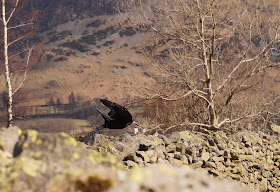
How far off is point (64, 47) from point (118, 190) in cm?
7235

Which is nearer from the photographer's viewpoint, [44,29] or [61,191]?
[61,191]

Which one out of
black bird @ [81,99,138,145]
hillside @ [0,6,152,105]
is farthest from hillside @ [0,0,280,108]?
black bird @ [81,99,138,145]

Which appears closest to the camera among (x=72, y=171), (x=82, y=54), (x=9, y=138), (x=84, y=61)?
(x=72, y=171)

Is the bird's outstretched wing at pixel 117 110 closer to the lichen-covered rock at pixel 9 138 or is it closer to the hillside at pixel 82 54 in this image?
the lichen-covered rock at pixel 9 138

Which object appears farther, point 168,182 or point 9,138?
point 9,138

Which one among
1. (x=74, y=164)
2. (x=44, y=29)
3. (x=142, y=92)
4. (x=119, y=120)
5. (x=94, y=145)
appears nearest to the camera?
(x=74, y=164)

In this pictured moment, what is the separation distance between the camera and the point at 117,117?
19.7 feet

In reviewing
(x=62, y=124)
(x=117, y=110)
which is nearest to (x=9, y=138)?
(x=117, y=110)

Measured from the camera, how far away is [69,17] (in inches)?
3204

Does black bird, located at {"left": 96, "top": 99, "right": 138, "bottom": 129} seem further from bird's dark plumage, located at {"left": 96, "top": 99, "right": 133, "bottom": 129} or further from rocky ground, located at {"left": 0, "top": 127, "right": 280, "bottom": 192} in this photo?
rocky ground, located at {"left": 0, "top": 127, "right": 280, "bottom": 192}

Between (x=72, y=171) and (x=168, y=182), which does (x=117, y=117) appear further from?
(x=168, y=182)

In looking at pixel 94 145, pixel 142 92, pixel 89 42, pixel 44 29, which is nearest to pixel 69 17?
pixel 44 29

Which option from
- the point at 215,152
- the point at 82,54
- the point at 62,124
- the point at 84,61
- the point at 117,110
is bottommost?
the point at 62,124

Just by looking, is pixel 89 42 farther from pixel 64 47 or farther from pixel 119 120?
pixel 119 120
